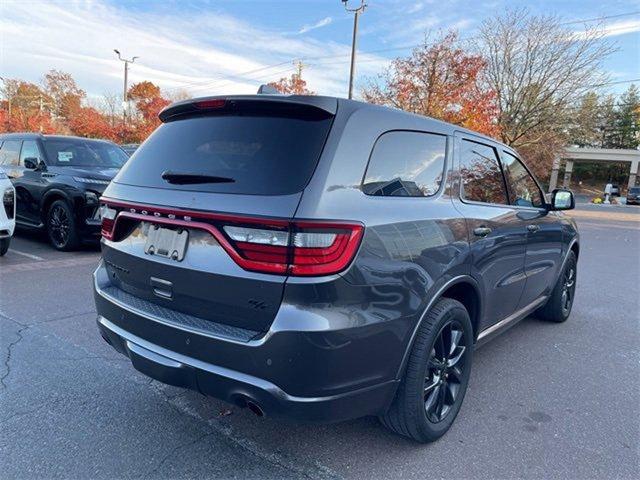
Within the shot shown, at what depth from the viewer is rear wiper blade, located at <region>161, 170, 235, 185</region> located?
85.2 inches

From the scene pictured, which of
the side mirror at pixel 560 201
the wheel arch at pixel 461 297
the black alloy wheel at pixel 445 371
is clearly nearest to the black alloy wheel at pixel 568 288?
the side mirror at pixel 560 201

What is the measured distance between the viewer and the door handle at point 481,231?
2830mm

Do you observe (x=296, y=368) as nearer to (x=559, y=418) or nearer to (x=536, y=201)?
(x=559, y=418)

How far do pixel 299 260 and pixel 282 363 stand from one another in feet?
1.41

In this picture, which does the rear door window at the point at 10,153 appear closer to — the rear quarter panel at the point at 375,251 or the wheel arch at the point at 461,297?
the rear quarter panel at the point at 375,251

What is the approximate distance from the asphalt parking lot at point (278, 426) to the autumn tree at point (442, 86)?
52.5 ft

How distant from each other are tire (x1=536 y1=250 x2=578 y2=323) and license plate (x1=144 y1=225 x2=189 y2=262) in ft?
12.9

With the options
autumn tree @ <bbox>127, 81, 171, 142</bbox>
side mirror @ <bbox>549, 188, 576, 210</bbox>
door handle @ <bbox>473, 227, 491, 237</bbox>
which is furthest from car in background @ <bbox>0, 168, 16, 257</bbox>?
autumn tree @ <bbox>127, 81, 171, 142</bbox>

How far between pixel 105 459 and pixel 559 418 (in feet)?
8.86

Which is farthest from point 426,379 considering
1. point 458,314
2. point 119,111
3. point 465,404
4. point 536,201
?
point 119,111

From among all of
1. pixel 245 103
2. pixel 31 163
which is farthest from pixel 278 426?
pixel 31 163

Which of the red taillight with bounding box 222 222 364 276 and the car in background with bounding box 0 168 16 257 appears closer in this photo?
the red taillight with bounding box 222 222 364 276

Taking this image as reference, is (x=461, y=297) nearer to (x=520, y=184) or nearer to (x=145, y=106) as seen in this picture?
(x=520, y=184)

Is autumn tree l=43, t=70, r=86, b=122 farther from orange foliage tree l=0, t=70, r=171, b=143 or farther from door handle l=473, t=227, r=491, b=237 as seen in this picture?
door handle l=473, t=227, r=491, b=237
